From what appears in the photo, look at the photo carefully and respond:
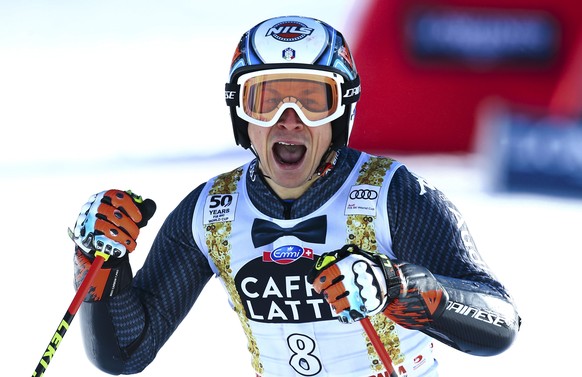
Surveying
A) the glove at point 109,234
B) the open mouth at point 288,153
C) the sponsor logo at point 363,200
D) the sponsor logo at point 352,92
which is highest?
the sponsor logo at point 352,92

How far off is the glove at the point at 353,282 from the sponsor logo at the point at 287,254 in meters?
0.53

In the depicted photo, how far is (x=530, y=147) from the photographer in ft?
31.1

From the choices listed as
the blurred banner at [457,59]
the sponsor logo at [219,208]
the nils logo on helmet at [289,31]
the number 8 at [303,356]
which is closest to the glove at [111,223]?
the sponsor logo at [219,208]

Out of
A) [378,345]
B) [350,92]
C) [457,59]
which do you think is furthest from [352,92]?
[457,59]

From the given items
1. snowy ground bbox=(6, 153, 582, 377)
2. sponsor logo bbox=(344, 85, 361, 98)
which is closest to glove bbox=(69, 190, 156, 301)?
sponsor logo bbox=(344, 85, 361, 98)

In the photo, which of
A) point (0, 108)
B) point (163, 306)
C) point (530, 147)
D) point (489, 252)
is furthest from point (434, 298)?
point (0, 108)

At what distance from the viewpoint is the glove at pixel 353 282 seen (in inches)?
141

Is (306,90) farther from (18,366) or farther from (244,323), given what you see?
(18,366)

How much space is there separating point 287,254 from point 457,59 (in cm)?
600

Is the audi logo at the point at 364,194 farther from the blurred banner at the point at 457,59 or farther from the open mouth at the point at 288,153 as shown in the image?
the blurred banner at the point at 457,59

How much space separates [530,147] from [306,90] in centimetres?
553

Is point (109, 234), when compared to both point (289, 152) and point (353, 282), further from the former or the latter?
point (353, 282)

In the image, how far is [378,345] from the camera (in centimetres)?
404

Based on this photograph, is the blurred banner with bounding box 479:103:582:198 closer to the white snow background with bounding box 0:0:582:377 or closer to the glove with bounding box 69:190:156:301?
the white snow background with bounding box 0:0:582:377
